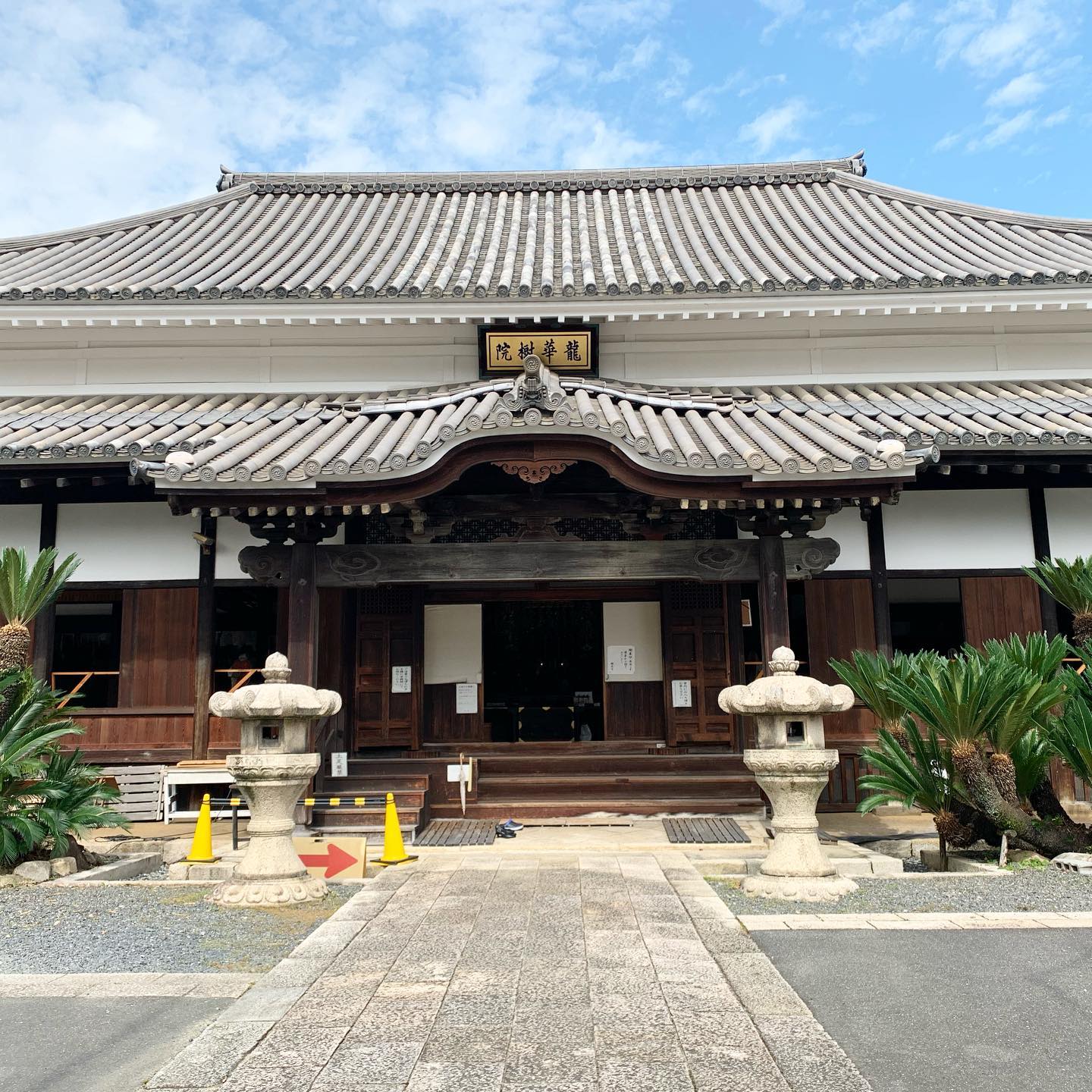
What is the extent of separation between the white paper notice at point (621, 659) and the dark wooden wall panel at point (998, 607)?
3.88 m

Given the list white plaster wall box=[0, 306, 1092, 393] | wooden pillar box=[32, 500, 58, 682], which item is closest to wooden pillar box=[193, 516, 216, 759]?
wooden pillar box=[32, 500, 58, 682]

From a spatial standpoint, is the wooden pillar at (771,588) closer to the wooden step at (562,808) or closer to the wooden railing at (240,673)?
the wooden step at (562,808)

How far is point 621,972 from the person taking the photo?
4.28 metres

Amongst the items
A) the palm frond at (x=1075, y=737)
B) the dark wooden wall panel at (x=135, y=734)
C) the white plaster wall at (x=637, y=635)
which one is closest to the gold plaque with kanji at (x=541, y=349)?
the white plaster wall at (x=637, y=635)

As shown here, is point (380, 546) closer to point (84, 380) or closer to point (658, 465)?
point (658, 465)

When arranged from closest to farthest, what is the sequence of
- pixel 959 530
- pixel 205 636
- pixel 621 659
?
pixel 205 636 → pixel 959 530 → pixel 621 659

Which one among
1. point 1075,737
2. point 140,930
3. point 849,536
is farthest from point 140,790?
point 1075,737

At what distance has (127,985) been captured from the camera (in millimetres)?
4242

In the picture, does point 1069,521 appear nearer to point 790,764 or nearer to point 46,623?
point 790,764

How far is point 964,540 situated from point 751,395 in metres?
2.78

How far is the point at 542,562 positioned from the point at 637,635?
3191mm

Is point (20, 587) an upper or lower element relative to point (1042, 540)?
lower

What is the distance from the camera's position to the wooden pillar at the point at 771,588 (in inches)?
324

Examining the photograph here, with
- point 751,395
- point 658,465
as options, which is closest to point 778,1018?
point 658,465
